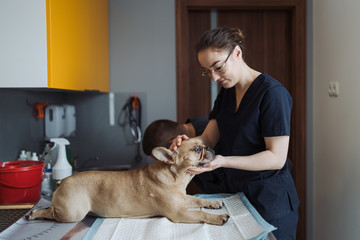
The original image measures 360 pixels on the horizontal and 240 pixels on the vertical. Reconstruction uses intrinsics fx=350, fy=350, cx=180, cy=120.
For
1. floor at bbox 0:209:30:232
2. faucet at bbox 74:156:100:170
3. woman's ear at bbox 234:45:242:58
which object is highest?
woman's ear at bbox 234:45:242:58

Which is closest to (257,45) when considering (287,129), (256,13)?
(256,13)

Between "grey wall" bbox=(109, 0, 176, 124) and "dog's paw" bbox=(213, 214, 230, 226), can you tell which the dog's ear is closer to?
"dog's paw" bbox=(213, 214, 230, 226)

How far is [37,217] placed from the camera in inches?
45.6

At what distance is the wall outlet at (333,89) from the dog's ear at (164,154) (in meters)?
1.48

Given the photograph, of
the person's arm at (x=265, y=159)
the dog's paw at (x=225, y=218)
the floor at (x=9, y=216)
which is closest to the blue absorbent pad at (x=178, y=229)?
the dog's paw at (x=225, y=218)

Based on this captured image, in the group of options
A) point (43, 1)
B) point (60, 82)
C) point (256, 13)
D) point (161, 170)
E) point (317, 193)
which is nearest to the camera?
point (161, 170)

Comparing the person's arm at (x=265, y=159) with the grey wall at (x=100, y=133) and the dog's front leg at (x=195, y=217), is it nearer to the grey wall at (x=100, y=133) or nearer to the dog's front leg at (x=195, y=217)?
the dog's front leg at (x=195, y=217)

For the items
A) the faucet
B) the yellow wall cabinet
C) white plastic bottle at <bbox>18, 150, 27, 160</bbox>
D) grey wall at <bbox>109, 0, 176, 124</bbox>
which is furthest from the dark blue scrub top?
the faucet

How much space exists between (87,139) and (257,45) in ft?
5.04

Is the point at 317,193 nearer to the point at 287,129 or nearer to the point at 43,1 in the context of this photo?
the point at 287,129

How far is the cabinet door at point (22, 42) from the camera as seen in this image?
1.30 m

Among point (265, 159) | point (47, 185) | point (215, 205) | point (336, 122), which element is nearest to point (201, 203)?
point (215, 205)

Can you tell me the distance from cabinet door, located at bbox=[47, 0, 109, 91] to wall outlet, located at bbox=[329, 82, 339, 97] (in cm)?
152

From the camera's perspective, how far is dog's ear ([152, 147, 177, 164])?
1.12 m
